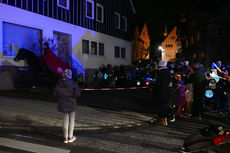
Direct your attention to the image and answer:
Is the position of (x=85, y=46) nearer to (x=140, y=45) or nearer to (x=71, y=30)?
(x=71, y=30)

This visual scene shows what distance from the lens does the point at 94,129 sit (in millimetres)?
6754

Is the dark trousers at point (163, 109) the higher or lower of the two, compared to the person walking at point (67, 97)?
lower

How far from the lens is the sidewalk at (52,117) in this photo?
22.4ft

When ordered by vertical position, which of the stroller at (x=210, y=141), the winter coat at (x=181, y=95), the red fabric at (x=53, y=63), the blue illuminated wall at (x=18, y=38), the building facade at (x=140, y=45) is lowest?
the stroller at (x=210, y=141)

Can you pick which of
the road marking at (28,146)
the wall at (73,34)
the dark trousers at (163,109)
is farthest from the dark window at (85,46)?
the road marking at (28,146)

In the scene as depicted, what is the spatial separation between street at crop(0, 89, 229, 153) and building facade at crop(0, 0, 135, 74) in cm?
612

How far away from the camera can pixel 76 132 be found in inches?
252

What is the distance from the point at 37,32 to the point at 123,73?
26.6ft

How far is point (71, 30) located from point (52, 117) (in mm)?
12996

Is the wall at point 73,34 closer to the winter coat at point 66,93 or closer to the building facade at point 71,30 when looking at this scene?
the building facade at point 71,30

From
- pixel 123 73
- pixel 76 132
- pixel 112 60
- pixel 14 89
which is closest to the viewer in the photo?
pixel 76 132

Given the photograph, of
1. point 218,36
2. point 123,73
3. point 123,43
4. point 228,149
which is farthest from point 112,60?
point 218,36

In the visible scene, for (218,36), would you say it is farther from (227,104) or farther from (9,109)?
(9,109)

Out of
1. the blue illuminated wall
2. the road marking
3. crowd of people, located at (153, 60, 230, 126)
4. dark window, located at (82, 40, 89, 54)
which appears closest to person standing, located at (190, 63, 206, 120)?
crowd of people, located at (153, 60, 230, 126)
